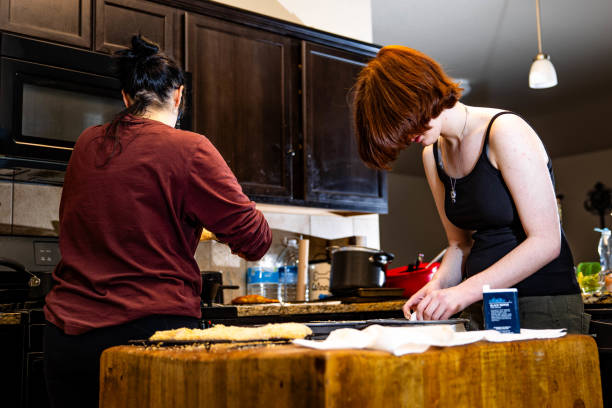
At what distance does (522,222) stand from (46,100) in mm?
1877

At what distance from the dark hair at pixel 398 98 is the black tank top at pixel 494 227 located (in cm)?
18

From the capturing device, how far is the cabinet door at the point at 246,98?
3045 millimetres

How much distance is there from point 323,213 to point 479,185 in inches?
84.7

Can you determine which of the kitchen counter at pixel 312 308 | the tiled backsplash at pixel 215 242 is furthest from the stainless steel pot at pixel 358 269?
the tiled backsplash at pixel 215 242

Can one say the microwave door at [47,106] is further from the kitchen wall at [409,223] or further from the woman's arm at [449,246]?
the kitchen wall at [409,223]

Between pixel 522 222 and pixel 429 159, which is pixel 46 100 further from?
pixel 522 222

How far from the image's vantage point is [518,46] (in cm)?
570

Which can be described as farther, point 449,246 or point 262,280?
point 262,280

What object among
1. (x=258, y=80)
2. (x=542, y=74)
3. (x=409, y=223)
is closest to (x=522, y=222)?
(x=258, y=80)

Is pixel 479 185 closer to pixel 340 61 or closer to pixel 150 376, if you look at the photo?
pixel 150 376

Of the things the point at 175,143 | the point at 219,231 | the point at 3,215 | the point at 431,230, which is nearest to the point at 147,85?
the point at 175,143

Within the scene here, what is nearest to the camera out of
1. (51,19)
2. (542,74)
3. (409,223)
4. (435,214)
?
(51,19)

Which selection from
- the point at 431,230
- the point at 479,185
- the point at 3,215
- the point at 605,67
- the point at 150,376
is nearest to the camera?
the point at 150,376

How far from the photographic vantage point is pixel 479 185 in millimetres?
1622
